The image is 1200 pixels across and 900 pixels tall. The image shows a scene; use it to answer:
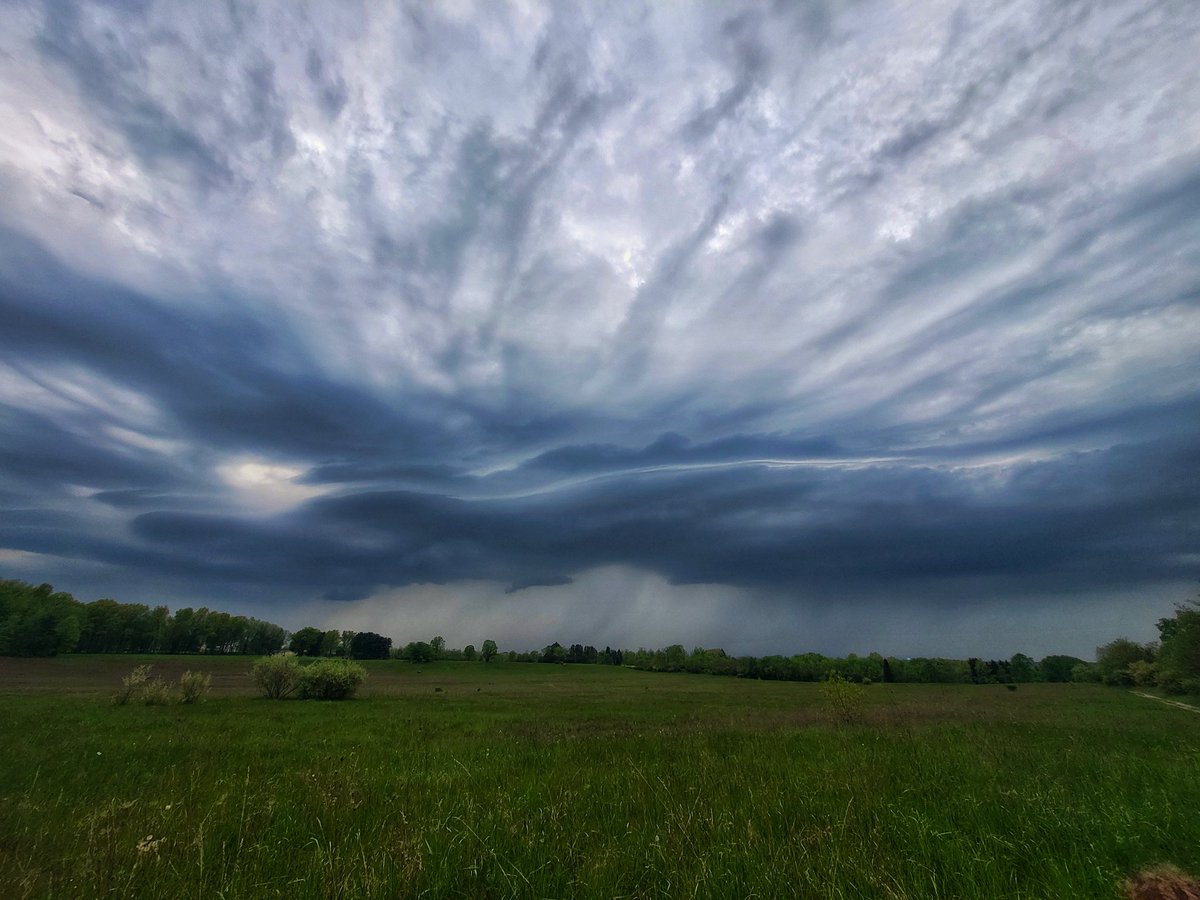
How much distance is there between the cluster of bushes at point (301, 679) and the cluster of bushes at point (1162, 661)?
74.8 meters

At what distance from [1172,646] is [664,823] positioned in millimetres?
78686

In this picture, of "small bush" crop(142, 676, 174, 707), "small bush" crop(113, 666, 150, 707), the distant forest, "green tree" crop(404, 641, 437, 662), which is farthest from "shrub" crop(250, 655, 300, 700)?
"green tree" crop(404, 641, 437, 662)

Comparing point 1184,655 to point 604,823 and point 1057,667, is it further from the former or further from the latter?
point 1057,667

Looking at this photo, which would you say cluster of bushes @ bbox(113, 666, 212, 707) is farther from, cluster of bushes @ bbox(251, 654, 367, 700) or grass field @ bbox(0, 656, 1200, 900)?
grass field @ bbox(0, 656, 1200, 900)


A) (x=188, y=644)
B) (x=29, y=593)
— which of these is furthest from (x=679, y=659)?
(x=29, y=593)

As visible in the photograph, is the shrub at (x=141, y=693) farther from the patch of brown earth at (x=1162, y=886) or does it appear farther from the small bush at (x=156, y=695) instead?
the patch of brown earth at (x=1162, y=886)

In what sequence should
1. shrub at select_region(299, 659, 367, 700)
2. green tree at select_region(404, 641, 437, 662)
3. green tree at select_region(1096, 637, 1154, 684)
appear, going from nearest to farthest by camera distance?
shrub at select_region(299, 659, 367, 700), green tree at select_region(1096, 637, 1154, 684), green tree at select_region(404, 641, 437, 662)

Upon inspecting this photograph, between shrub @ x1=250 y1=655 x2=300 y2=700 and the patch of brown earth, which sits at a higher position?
the patch of brown earth

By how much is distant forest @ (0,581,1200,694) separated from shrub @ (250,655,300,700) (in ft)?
208

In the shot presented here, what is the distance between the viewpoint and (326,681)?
39469 millimetres

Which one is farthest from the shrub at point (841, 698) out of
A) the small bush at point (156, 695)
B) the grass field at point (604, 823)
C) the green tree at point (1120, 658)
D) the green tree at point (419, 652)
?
the green tree at point (419, 652)

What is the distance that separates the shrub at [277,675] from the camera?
3828 centimetres

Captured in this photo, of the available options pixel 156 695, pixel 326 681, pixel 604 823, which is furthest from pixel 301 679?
pixel 604 823

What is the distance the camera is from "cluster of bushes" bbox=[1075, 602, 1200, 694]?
49750mm
